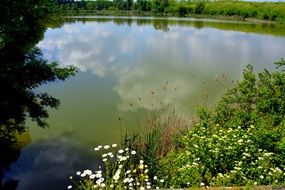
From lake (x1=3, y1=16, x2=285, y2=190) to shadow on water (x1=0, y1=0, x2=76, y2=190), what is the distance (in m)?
0.77

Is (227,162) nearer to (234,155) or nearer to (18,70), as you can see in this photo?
(234,155)

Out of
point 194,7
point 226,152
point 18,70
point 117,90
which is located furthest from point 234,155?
point 194,7

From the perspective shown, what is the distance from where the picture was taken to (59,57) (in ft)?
96.7

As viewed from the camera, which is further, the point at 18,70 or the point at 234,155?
the point at 18,70

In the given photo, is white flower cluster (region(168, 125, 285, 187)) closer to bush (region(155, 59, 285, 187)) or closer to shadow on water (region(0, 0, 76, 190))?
bush (region(155, 59, 285, 187))

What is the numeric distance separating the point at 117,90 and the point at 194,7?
100993 mm

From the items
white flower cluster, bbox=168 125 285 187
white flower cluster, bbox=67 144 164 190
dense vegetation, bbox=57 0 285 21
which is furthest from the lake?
dense vegetation, bbox=57 0 285 21

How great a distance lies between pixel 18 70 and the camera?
10.1 m

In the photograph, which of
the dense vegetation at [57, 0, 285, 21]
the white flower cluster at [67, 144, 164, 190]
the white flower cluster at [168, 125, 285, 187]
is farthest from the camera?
the dense vegetation at [57, 0, 285, 21]

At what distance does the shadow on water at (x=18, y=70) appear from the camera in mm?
9750

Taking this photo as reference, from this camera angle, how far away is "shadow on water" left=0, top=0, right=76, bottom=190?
975 cm

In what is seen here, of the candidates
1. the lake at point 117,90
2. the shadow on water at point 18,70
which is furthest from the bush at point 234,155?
the shadow on water at point 18,70

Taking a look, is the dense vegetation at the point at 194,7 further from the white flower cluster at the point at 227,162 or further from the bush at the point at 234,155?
the white flower cluster at the point at 227,162

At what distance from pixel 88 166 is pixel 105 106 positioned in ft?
20.5
